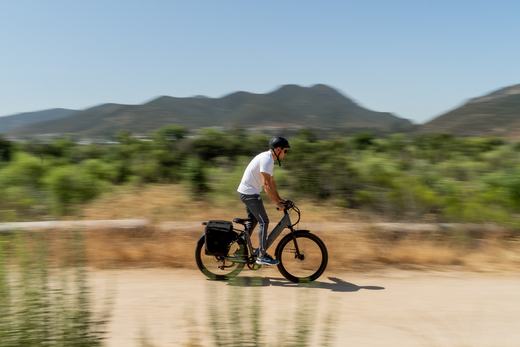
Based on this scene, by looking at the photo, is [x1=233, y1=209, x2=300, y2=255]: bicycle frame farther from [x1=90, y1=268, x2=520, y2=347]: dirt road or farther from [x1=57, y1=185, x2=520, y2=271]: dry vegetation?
[x1=57, y1=185, x2=520, y2=271]: dry vegetation

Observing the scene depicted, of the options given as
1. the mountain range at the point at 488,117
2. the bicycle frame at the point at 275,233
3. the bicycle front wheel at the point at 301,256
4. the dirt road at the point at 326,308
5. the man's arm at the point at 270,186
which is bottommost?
the dirt road at the point at 326,308

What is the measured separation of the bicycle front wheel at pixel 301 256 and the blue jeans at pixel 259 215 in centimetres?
24

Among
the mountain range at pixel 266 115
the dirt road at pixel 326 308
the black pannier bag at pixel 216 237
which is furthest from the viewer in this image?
the mountain range at pixel 266 115

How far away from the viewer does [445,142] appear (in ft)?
63.3

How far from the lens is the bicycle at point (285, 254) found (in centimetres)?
585

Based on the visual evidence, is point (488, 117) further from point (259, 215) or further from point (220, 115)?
point (259, 215)

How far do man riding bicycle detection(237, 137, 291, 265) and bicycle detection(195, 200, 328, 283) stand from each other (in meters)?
0.17

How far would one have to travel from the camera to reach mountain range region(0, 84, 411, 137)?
5131 centimetres

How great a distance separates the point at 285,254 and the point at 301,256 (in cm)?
22

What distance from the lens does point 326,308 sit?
459 cm

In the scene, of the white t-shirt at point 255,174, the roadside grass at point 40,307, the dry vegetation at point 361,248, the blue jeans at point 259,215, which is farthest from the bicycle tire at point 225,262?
the roadside grass at point 40,307

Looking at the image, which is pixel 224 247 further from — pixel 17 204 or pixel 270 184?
pixel 17 204

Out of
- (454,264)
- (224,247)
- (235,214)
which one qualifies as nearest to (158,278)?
(224,247)

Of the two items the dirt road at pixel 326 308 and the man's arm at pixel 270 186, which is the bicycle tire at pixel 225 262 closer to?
the dirt road at pixel 326 308
